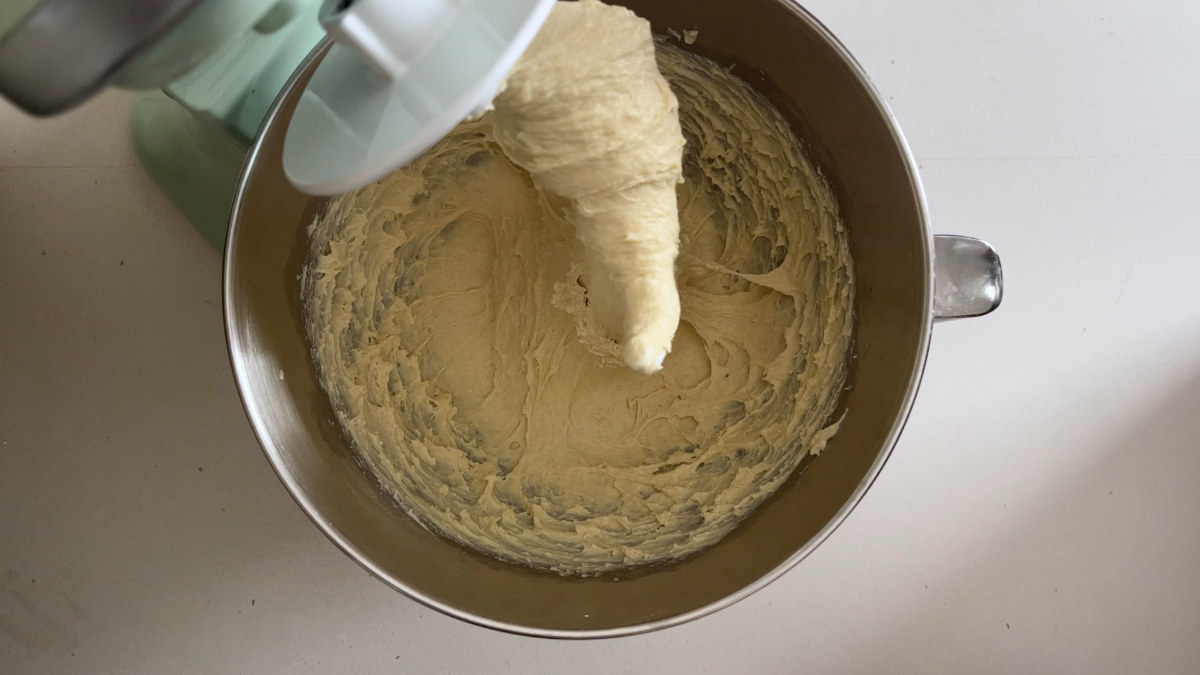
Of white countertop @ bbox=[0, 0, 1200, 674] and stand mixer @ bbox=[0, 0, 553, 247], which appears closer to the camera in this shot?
stand mixer @ bbox=[0, 0, 553, 247]

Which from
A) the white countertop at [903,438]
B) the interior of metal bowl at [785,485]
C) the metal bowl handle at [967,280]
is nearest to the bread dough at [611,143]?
the interior of metal bowl at [785,485]

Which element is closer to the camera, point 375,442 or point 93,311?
point 375,442

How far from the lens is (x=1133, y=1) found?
0.97 metres

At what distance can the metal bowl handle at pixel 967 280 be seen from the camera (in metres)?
0.70

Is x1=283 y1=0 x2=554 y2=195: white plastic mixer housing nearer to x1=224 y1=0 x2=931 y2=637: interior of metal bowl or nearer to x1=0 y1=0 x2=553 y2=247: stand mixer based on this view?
x1=0 y1=0 x2=553 y2=247: stand mixer

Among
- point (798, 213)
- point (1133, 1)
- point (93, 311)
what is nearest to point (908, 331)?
point (798, 213)

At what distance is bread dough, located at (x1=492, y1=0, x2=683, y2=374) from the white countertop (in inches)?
17.1

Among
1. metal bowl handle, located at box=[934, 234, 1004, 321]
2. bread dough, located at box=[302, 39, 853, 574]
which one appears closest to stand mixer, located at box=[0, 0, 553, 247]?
bread dough, located at box=[302, 39, 853, 574]

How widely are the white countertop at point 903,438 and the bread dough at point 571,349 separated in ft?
0.73

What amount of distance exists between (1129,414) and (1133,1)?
56 cm

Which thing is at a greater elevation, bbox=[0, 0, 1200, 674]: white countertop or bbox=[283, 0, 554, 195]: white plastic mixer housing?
bbox=[283, 0, 554, 195]: white plastic mixer housing

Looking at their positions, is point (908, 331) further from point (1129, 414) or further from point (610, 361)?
point (1129, 414)

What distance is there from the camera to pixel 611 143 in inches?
25.2

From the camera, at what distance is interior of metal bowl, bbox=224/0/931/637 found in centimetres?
65
